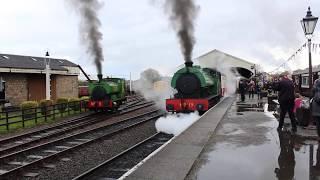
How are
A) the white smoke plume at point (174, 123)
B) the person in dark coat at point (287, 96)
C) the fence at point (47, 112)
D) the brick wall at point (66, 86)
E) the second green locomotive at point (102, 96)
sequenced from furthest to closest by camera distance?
the brick wall at point (66, 86), the second green locomotive at point (102, 96), the fence at point (47, 112), the white smoke plume at point (174, 123), the person in dark coat at point (287, 96)

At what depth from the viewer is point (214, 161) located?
6613 millimetres

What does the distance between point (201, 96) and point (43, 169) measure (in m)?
8.69

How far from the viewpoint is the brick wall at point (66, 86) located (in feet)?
100

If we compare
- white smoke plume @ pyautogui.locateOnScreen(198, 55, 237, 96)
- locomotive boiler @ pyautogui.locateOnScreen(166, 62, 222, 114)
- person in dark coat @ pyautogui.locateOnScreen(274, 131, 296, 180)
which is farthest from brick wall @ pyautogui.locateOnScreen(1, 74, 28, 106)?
person in dark coat @ pyautogui.locateOnScreen(274, 131, 296, 180)

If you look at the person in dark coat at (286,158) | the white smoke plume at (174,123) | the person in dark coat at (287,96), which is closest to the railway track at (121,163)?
the white smoke plume at (174,123)

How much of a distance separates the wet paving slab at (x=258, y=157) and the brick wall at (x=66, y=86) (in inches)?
905

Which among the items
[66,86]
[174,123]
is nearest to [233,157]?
[174,123]

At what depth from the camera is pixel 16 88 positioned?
26062mm

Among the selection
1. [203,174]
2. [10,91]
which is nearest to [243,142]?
[203,174]

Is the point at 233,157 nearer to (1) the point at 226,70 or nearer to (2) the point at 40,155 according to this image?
(2) the point at 40,155

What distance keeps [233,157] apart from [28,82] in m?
23.7

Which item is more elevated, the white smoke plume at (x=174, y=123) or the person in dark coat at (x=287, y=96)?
the person in dark coat at (x=287, y=96)

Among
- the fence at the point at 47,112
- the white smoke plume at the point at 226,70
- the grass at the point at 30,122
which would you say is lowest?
the grass at the point at 30,122

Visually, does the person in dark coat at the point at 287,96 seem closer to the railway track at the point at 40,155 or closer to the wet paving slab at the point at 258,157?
the wet paving slab at the point at 258,157
